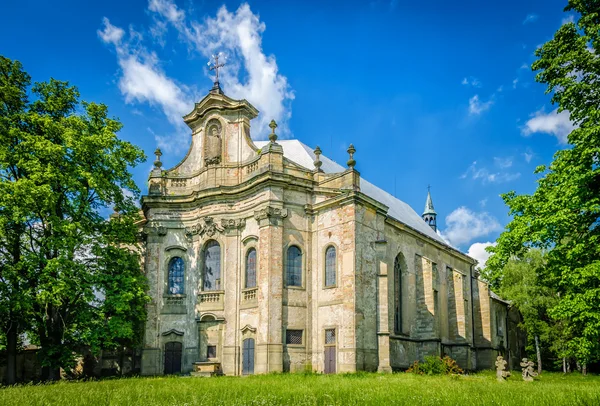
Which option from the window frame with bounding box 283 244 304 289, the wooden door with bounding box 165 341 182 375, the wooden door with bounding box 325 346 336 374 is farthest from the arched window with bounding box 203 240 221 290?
the wooden door with bounding box 325 346 336 374

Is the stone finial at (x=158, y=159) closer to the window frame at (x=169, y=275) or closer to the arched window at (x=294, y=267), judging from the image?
the window frame at (x=169, y=275)

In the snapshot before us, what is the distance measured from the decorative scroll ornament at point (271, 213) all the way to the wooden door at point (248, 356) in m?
6.03

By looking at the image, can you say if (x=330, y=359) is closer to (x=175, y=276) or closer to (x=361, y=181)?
(x=175, y=276)

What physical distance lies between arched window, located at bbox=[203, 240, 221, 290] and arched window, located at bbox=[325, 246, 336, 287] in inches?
229

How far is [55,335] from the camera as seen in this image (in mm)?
23406

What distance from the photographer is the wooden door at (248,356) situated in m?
25.5

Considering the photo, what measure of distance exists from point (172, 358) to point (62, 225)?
9.67 metres

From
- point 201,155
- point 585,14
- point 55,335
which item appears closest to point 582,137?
point 585,14

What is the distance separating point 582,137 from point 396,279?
607 inches

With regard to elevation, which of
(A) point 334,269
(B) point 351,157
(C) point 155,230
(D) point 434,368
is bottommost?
(D) point 434,368

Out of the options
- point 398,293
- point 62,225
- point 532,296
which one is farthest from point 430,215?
point 62,225

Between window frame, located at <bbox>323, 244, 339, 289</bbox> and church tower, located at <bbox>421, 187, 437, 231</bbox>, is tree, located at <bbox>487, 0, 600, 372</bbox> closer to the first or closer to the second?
window frame, located at <bbox>323, 244, 339, 289</bbox>

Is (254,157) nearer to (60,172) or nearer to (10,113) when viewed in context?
(60,172)

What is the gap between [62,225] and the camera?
22031 mm
